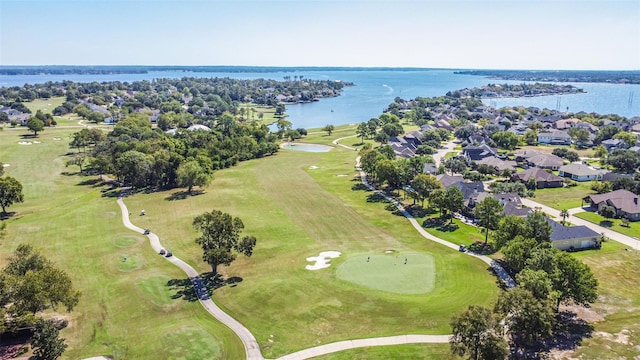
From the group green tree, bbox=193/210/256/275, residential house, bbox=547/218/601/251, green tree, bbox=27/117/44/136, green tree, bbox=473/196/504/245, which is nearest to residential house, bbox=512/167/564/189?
residential house, bbox=547/218/601/251

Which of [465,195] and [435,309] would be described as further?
[465,195]

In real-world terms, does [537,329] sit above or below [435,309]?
above

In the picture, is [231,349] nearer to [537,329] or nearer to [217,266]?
[217,266]

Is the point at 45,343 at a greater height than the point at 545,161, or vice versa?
the point at 545,161

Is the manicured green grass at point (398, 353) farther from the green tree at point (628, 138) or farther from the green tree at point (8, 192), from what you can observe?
the green tree at point (628, 138)

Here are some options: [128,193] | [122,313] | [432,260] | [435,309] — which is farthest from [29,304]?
[128,193]

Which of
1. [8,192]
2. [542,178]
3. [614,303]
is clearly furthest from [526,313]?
[8,192]

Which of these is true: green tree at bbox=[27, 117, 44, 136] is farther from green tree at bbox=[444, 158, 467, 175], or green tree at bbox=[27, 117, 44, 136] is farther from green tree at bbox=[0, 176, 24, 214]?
green tree at bbox=[444, 158, 467, 175]

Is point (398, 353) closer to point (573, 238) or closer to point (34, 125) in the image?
point (573, 238)
